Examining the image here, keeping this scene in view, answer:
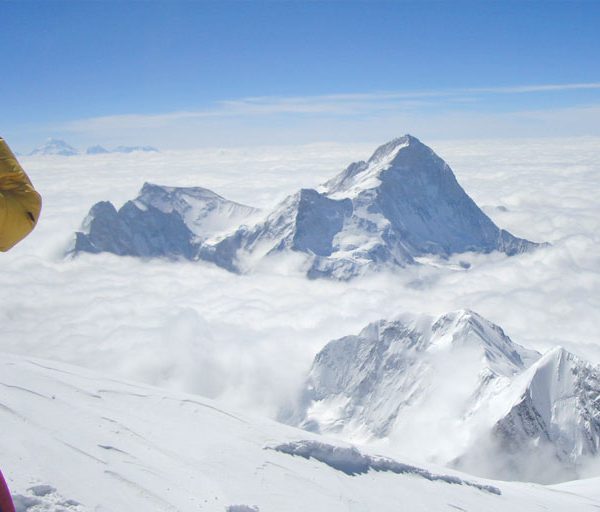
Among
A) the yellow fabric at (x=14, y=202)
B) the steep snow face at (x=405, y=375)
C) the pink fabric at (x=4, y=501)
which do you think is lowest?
the steep snow face at (x=405, y=375)

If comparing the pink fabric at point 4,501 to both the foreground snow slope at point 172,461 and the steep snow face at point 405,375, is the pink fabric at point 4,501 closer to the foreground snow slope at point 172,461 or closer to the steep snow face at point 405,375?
the foreground snow slope at point 172,461

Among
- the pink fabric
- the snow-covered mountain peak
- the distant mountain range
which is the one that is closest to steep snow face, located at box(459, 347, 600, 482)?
the distant mountain range

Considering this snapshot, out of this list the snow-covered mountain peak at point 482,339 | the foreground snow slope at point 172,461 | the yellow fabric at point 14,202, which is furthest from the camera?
the snow-covered mountain peak at point 482,339

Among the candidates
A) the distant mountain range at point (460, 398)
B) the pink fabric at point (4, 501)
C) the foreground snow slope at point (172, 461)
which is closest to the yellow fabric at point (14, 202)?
the pink fabric at point (4, 501)

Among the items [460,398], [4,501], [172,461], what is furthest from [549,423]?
[4,501]

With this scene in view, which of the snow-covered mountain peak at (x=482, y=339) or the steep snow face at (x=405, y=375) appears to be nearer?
the steep snow face at (x=405, y=375)

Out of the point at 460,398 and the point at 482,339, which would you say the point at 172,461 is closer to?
the point at 460,398

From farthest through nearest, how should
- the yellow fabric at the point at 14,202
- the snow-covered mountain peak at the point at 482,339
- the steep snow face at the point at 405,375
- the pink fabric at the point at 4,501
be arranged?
the snow-covered mountain peak at the point at 482,339 < the steep snow face at the point at 405,375 < the pink fabric at the point at 4,501 < the yellow fabric at the point at 14,202
